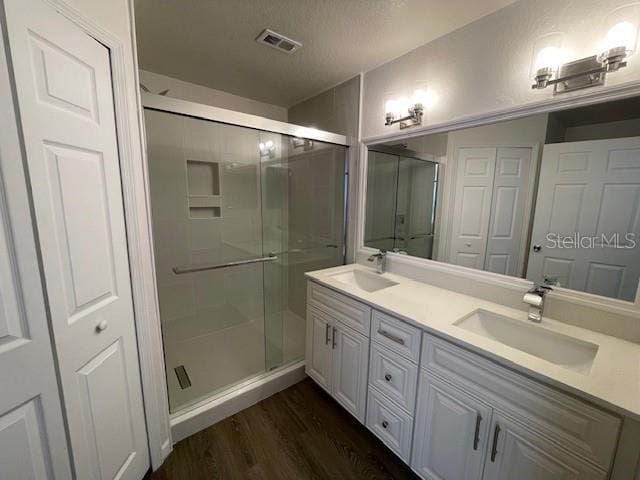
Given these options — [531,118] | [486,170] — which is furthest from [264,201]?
[531,118]

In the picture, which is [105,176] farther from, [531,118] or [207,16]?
[531,118]

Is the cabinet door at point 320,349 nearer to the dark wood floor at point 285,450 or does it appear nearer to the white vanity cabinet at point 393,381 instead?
the dark wood floor at point 285,450

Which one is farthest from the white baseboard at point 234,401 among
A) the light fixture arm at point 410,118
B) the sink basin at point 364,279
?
the light fixture arm at point 410,118

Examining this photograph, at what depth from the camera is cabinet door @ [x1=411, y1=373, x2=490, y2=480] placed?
1.00 m

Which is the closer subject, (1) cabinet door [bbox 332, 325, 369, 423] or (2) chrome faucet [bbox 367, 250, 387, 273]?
(1) cabinet door [bbox 332, 325, 369, 423]

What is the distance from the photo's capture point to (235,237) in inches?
86.6

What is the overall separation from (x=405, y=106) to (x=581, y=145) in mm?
968

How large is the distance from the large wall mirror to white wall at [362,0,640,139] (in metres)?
0.12

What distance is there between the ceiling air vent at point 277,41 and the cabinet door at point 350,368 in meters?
1.82

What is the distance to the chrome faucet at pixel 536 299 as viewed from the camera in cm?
114

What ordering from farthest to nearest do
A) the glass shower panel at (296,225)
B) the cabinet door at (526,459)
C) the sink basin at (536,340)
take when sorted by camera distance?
1. the glass shower panel at (296,225)
2. the sink basin at (536,340)
3. the cabinet door at (526,459)

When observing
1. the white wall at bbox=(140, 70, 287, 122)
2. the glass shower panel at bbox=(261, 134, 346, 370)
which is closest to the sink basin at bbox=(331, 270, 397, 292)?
the glass shower panel at bbox=(261, 134, 346, 370)

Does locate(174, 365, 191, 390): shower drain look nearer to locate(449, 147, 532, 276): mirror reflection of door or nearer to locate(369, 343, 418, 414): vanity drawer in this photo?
locate(369, 343, 418, 414): vanity drawer

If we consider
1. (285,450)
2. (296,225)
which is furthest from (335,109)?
(285,450)
